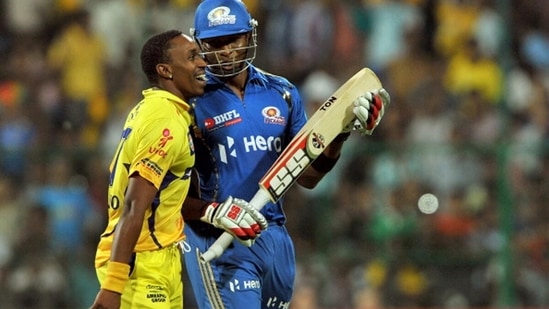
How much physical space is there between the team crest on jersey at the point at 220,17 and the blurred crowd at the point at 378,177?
13.5ft

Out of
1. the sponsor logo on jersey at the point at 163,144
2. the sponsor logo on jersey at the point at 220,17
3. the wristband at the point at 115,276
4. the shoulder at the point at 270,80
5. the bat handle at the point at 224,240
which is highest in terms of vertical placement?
the sponsor logo on jersey at the point at 220,17

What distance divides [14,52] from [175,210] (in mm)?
6335

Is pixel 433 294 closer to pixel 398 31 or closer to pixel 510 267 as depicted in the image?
pixel 510 267

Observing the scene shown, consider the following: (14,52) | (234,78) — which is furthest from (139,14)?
(234,78)

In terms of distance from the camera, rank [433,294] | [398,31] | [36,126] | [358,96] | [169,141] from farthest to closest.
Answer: [398,31] < [36,126] < [433,294] < [358,96] < [169,141]

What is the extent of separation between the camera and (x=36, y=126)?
34.3 ft

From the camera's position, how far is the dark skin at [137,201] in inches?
201

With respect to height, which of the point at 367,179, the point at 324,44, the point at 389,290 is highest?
the point at 324,44

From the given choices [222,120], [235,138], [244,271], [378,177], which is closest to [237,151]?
[235,138]

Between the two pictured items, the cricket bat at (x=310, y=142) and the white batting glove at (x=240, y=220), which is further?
the cricket bat at (x=310, y=142)

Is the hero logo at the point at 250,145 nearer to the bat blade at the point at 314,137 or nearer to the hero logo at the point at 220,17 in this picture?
the bat blade at the point at 314,137

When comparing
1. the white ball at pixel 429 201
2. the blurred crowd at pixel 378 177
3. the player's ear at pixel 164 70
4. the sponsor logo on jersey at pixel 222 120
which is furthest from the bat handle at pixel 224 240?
the white ball at pixel 429 201

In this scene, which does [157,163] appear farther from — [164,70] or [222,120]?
[222,120]

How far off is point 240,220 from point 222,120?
571mm
